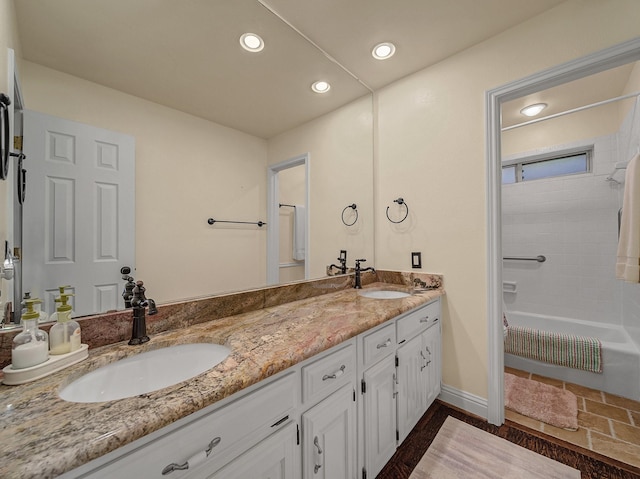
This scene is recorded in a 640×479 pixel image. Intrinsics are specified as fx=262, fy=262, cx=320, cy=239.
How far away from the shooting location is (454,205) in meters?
1.80

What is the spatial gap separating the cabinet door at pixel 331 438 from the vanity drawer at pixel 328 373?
0.11 feet

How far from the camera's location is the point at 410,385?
1454 mm

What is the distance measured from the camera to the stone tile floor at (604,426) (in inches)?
56.4

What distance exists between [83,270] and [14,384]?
347 mm

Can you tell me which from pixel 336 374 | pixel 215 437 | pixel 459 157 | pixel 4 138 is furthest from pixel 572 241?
pixel 4 138

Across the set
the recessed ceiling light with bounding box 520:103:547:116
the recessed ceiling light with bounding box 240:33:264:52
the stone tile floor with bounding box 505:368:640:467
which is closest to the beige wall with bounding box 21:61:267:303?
the recessed ceiling light with bounding box 240:33:264:52

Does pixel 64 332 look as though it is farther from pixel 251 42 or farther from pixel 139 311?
pixel 251 42

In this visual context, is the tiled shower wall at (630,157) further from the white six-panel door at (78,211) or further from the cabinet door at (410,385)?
the white six-panel door at (78,211)

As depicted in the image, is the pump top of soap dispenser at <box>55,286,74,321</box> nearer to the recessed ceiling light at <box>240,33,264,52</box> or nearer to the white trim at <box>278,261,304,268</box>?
the white trim at <box>278,261,304,268</box>

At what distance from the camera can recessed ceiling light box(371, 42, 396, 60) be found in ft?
5.71

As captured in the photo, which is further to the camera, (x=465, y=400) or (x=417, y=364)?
(x=465, y=400)

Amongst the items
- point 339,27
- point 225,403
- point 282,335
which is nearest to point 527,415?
point 282,335

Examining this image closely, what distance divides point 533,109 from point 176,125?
3.08m

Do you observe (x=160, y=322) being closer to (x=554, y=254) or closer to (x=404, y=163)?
(x=404, y=163)
